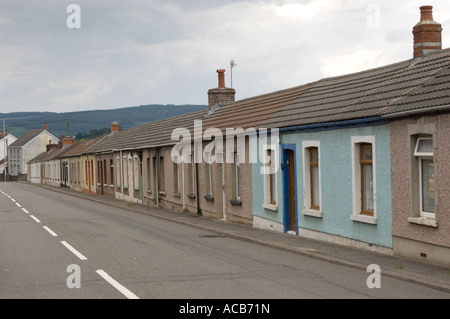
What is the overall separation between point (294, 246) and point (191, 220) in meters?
8.78

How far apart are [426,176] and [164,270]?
5.43m

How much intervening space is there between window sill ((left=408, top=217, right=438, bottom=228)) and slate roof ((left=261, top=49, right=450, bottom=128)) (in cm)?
212

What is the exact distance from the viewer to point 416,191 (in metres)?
12.1

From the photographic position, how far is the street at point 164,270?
360 inches

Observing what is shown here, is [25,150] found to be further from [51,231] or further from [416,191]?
[416,191]

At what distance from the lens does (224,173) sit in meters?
22.5

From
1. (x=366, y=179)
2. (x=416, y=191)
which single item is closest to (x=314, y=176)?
(x=366, y=179)

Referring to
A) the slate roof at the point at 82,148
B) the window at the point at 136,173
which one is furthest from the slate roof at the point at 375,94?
the slate roof at the point at 82,148

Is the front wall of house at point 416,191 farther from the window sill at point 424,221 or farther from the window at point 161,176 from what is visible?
the window at point 161,176

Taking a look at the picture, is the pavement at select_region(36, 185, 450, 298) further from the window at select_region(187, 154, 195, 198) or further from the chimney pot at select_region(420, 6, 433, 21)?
the chimney pot at select_region(420, 6, 433, 21)

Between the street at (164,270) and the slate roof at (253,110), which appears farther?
the slate roof at (253,110)
